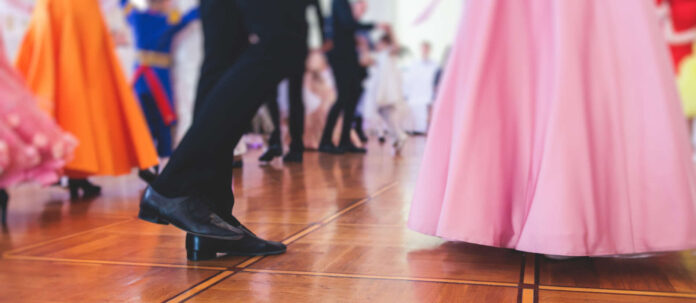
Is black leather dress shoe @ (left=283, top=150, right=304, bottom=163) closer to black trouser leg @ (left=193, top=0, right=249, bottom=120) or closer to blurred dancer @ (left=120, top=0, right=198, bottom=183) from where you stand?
blurred dancer @ (left=120, top=0, right=198, bottom=183)

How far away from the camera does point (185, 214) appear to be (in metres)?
0.94

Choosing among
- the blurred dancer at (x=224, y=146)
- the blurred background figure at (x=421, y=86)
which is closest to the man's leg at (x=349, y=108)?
the blurred dancer at (x=224, y=146)

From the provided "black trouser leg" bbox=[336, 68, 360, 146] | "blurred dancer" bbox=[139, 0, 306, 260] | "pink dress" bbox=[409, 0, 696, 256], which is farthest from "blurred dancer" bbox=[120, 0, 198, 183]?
"pink dress" bbox=[409, 0, 696, 256]

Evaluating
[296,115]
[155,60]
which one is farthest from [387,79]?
[155,60]

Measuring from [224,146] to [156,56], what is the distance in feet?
6.99

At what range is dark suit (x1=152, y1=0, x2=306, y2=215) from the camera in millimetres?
940

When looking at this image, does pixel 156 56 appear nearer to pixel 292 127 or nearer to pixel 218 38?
pixel 292 127

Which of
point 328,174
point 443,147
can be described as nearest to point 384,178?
point 328,174

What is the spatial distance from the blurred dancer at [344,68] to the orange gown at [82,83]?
6.17 feet

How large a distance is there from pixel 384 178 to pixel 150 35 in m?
1.43

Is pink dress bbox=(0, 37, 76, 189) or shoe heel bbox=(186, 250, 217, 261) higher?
pink dress bbox=(0, 37, 76, 189)

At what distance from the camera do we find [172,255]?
108 cm

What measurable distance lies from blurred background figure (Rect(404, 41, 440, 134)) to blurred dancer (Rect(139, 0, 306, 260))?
603 cm

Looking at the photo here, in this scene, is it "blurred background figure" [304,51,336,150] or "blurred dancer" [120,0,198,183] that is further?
"blurred background figure" [304,51,336,150]
